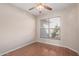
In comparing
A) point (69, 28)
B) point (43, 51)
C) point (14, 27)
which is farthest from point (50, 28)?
point (14, 27)

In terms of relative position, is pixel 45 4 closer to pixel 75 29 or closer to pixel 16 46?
pixel 75 29

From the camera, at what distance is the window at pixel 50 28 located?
51.7 inches

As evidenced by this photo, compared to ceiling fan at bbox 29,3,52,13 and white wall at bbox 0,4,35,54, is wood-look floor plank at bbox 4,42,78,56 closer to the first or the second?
white wall at bbox 0,4,35,54

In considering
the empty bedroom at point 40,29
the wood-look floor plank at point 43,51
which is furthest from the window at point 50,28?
the wood-look floor plank at point 43,51

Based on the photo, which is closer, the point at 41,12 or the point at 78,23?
the point at 78,23

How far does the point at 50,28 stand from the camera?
133 centimetres

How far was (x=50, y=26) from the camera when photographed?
52.7 inches

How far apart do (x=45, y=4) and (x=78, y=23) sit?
0.64 metres

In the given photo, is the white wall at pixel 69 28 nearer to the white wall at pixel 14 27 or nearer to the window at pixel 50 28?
the window at pixel 50 28

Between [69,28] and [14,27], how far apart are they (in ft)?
3.20

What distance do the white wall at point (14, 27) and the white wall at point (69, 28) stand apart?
0.44 meters

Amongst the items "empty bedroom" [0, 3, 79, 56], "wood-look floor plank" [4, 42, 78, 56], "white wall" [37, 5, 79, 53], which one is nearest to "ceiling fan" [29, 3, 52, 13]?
"empty bedroom" [0, 3, 79, 56]

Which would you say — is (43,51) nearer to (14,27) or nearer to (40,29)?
(40,29)

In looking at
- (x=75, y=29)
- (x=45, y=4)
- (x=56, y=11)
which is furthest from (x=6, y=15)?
(x=75, y=29)
